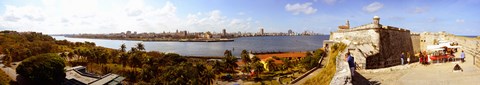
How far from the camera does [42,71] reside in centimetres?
3497

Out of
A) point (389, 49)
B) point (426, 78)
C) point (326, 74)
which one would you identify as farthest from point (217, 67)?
point (426, 78)

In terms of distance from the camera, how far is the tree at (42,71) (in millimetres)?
34812

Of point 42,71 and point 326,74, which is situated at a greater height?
point 326,74

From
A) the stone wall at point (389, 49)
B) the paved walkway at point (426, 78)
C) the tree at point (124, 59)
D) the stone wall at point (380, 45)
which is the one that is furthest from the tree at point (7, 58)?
the paved walkway at point (426, 78)

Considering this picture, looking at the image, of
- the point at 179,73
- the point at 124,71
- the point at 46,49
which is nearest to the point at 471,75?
the point at 179,73

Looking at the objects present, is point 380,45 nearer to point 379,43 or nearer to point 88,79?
point 379,43

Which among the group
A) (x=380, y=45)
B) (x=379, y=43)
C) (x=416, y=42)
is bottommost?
(x=416, y=42)

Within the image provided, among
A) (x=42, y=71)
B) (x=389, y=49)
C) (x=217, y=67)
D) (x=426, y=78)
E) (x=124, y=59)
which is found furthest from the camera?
(x=124, y=59)

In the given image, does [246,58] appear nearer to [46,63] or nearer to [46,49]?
[46,63]

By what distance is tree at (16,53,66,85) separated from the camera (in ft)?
114

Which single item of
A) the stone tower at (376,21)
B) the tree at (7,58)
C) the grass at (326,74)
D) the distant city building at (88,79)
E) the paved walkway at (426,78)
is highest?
the stone tower at (376,21)

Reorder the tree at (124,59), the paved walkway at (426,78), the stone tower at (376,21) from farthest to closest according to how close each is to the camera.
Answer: the tree at (124,59), the stone tower at (376,21), the paved walkway at (426,78)

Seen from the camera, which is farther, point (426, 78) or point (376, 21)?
point (376, 21)

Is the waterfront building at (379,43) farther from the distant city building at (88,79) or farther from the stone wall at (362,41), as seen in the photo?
the distant city building at (88,79)
